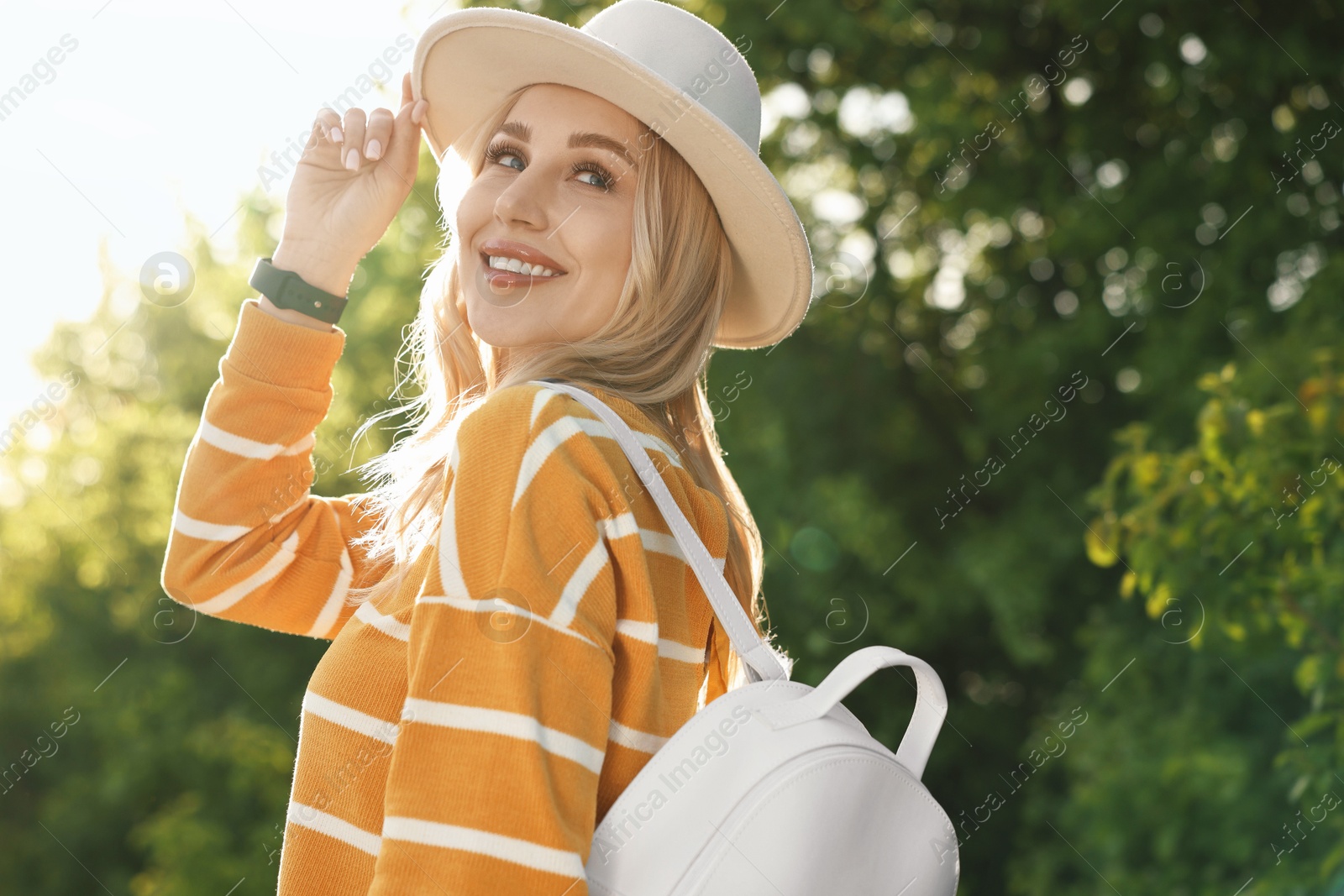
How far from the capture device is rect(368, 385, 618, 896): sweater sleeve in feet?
2.98

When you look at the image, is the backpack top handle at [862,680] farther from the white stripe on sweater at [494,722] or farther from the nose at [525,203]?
the nose at [525,203]

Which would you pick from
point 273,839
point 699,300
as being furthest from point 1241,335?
point 273,839

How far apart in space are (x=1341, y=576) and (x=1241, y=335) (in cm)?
231

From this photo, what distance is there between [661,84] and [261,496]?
76cm

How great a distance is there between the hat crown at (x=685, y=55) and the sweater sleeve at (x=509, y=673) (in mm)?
→ 521

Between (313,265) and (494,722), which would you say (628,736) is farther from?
(313,265)

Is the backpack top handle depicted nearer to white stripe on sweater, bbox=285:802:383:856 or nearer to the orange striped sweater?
the orange striped sweater

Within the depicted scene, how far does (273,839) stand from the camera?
5.82 metres

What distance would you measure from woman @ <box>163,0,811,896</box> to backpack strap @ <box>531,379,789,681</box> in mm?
18

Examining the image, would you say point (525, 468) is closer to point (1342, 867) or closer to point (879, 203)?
point (1342, 867)

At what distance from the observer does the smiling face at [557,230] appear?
1364 millimetres

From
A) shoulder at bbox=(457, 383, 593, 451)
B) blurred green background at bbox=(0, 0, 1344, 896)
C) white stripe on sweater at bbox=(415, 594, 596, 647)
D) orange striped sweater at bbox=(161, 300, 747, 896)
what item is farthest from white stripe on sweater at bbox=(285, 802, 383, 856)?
blurred green background at bbox=(0, 0, 1344, 896)

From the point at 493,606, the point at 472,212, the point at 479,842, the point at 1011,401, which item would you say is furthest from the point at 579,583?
the point at 1011,401

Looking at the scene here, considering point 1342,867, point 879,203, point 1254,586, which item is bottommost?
point 879,203
